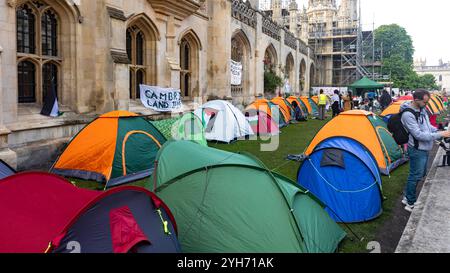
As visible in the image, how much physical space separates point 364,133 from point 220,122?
18.2ft

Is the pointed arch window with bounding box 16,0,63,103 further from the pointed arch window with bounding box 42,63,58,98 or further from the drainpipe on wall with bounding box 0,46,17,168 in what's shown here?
the drainpipe on wall with bounding box 0,46,17,168

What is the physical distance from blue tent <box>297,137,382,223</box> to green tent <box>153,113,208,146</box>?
4525mm

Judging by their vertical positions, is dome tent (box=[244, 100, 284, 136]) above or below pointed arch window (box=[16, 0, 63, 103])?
below

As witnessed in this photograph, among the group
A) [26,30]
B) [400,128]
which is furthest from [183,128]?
[400,128]

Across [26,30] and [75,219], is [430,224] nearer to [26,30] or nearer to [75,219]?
[75,219]

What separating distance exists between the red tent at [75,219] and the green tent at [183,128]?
20.9ft

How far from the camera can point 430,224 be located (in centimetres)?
482

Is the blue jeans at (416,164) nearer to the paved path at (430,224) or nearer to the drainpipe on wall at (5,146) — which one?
the paved path at (430,224)

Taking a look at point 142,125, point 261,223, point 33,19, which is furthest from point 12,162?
point 261,223

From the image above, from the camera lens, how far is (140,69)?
13.6m

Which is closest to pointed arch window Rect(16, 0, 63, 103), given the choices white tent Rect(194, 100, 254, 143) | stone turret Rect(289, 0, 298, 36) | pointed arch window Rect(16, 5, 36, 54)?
pointed arch window Rect(16, 5, 36, 54)

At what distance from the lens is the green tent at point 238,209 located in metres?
4.08

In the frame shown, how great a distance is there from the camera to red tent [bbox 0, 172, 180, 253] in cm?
298
